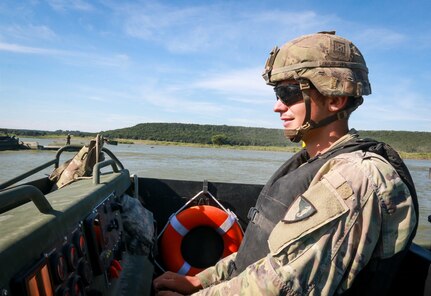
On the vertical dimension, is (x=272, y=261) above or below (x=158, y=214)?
above

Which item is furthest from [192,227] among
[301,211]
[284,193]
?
[301,211]

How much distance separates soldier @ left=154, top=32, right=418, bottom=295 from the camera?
4.76 feet

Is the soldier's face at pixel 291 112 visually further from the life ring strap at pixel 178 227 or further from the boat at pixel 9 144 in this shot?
the boat at pixel 9 144

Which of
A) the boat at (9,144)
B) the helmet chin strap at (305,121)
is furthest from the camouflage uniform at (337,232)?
the boat at (9,144)

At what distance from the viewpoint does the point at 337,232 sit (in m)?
1.45

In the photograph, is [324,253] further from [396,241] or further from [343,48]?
[343,48]

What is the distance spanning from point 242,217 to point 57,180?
7.35ft

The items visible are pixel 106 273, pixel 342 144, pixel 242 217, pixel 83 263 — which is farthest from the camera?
pixel 242 217

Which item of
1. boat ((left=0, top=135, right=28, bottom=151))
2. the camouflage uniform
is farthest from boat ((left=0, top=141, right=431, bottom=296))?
boat ((left=0, top=135, right=28, bottom=151))

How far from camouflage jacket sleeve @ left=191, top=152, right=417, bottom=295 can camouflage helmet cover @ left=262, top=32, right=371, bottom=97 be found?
47 centimetres

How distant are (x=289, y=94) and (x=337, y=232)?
32.1 inches

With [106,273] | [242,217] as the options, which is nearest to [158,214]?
[242,217]

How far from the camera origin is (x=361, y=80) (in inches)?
76.8

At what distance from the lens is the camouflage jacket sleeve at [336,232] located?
4.73 ft
